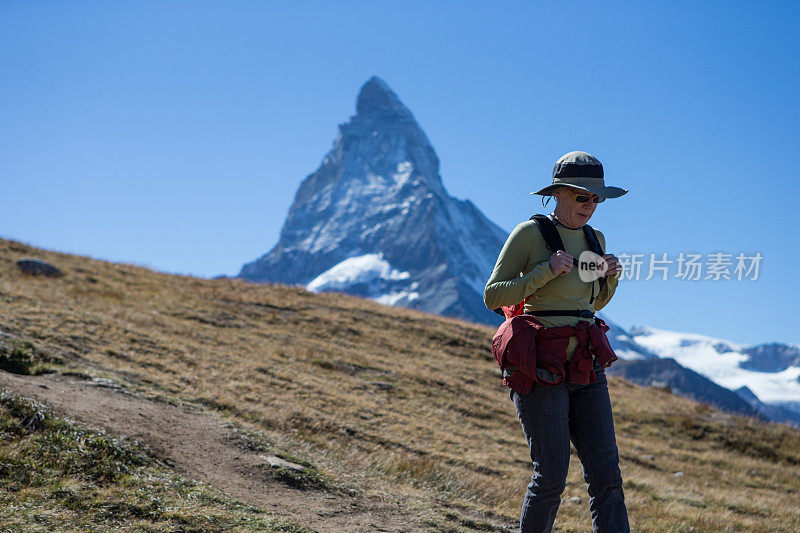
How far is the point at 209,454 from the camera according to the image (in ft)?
22.7

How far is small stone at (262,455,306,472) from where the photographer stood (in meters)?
6.96

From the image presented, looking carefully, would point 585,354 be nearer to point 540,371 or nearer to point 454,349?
point 540,371

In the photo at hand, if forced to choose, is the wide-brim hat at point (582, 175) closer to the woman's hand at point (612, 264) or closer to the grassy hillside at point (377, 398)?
the woman's hand at point (612, 264)

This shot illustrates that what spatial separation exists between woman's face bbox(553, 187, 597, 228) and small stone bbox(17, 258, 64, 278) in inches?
744

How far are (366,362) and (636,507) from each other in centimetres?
909

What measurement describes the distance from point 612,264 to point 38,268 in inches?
775

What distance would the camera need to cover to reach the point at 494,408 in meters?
15.0

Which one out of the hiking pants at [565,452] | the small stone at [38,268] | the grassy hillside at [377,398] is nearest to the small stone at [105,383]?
the grassy hillside at [377,398]

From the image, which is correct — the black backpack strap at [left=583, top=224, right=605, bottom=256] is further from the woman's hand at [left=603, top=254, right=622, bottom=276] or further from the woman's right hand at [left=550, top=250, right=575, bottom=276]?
the woman's right hand at [left=550, top=250, right=575, bottom=276]

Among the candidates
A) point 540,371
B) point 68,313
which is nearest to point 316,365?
point 68,313

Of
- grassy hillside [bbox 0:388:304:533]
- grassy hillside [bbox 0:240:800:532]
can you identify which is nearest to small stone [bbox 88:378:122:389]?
grassy hillside [bbox 0:240:800:532]

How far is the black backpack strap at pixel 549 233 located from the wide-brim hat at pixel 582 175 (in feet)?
0.79

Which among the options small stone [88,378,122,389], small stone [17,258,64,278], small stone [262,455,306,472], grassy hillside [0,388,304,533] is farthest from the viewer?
small stone [17,258,64,278]

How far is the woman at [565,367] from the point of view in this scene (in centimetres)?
413
